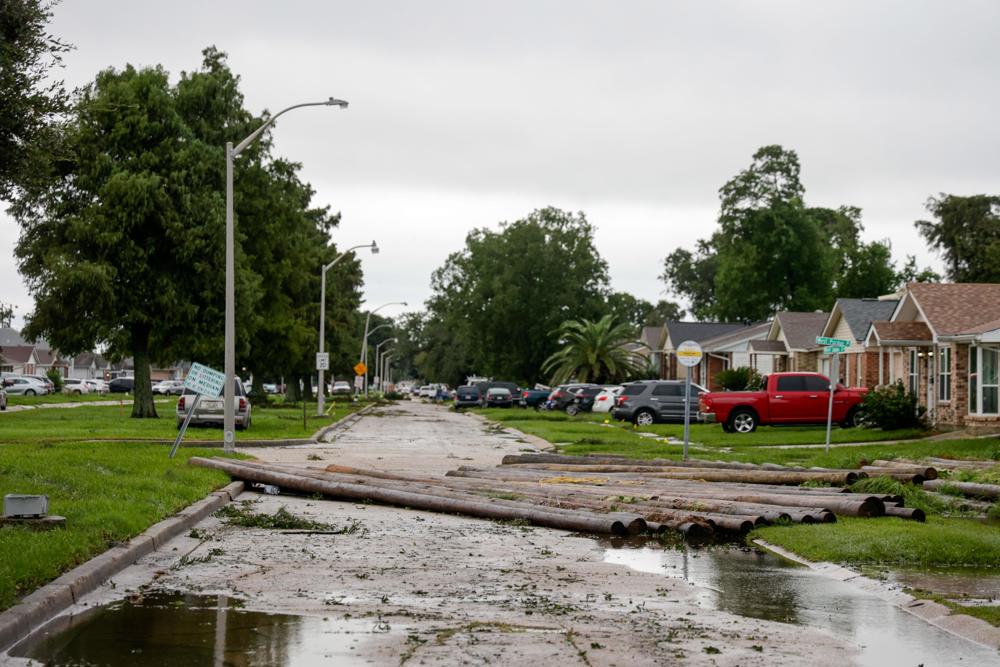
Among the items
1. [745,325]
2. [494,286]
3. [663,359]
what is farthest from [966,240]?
[494,286]

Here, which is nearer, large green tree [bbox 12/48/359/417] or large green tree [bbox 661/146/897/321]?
large green tree [bbox 12/48/359/417]

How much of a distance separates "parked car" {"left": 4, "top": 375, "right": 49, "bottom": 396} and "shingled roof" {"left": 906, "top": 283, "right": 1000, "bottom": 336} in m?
72.0

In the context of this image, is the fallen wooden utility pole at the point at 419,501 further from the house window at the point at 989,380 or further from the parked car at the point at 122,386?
the parked car at the point at 122,386

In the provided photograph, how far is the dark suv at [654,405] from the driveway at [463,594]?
3328cm

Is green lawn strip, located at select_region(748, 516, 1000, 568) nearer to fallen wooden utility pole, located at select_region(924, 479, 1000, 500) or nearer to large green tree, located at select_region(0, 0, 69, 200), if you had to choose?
fallen wooden utility pole, located at select_region(924, 479, 1000, 500)

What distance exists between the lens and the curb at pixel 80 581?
8.60 metres

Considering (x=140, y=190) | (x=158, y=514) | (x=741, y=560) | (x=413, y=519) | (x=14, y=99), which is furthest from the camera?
(x=140, y=190)

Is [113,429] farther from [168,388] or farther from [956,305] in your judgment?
[168,388]

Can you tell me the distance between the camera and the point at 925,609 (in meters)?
9.99

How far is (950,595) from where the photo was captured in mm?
10672

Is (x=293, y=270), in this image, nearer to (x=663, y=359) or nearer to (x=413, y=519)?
(x=663, y=359)

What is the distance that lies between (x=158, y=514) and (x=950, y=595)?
8737 millimetres

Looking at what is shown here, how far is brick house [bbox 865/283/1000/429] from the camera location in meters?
37.0

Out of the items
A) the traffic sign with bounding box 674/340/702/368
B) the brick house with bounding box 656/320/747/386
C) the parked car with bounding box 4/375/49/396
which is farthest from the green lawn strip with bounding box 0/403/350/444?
the parked car with bounding box 4/375/49/396
